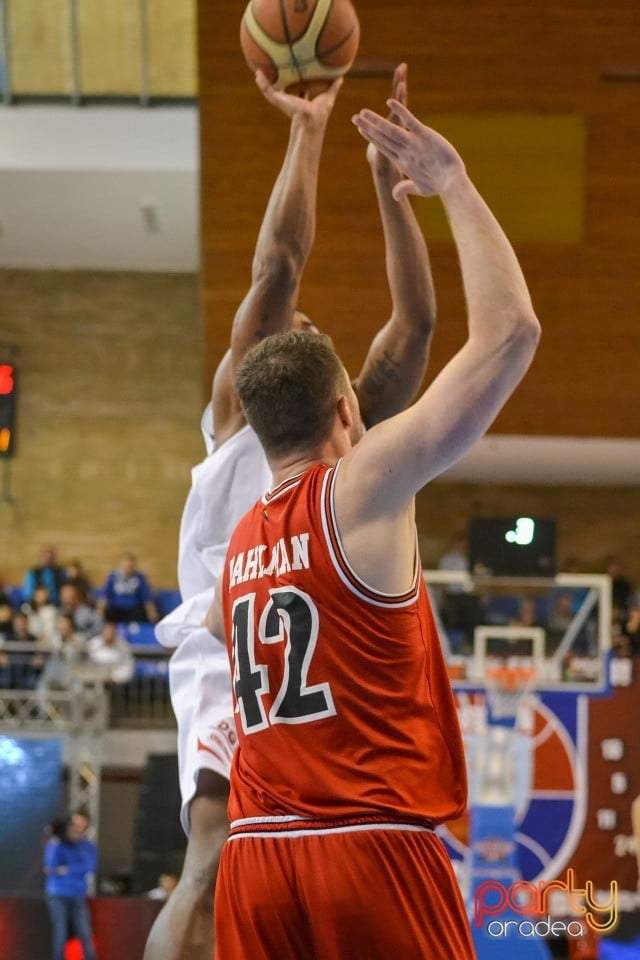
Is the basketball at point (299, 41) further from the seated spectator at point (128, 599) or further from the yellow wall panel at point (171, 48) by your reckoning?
the seated spectator at point (128, 599)

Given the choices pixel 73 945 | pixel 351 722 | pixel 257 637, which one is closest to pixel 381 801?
pixel 351 722

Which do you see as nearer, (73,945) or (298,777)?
(298,777)

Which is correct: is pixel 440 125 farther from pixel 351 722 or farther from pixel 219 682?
pixel 351 722

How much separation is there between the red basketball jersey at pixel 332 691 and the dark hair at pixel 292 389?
12 cm

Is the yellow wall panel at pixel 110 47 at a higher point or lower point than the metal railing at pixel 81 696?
higher

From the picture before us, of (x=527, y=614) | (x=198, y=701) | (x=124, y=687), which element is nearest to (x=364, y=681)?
(x=198, y=701)

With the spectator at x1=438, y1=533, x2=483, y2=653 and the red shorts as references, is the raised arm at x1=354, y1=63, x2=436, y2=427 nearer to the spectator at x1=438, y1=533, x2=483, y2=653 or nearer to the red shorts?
the red shorts

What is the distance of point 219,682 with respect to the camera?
378 cm

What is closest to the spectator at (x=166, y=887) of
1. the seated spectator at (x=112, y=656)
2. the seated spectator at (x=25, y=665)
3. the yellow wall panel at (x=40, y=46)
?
the seated spectator at (x=112, y=656)

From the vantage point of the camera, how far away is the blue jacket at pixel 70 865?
11.5 metres

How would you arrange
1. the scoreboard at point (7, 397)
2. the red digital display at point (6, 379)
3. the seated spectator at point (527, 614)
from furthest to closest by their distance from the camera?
the red digital display at point (6, 379), the scoreboard at point (7, 397), the seated spectator at point (527, 614)

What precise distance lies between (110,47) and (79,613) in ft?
25.1

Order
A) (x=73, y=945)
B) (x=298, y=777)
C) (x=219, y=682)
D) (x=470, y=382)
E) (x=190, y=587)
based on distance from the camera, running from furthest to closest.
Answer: (x=73, y=945) < (x=190, y=587) < (x=219, y=682) < (x=298, y=777) < (x=470, y=382)

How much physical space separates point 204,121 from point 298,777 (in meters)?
8.88
